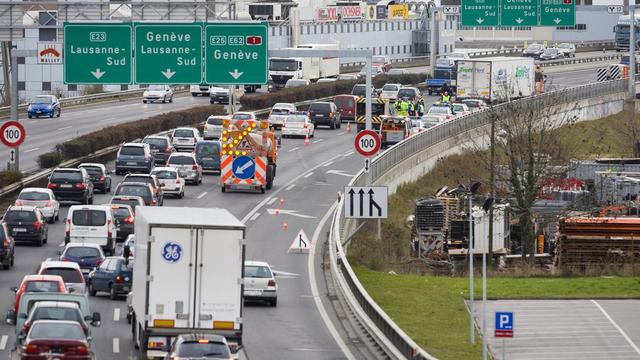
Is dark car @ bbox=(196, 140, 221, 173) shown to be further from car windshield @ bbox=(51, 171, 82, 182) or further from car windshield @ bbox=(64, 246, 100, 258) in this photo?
car windshield @ bbox=(64, 246, 100, 258)

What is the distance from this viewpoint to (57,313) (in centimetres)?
3061

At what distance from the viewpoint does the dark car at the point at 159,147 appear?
230ft

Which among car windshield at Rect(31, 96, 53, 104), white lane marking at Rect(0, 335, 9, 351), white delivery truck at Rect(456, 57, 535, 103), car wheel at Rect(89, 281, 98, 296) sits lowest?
white lane marking at Rect(0, 335, 9, 351)

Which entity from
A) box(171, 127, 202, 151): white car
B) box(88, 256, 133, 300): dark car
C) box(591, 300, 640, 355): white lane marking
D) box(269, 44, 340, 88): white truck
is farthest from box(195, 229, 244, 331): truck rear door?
box(269, 44, 340, 88): white truck

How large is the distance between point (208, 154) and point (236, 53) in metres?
20.1

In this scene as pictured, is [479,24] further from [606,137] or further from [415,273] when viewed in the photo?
[606,137]

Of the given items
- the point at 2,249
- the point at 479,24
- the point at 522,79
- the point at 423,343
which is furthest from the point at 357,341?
the point at 522,79

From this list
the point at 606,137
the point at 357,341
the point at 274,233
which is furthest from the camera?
the point at 606,137

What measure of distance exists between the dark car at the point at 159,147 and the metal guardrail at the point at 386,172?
10244mm

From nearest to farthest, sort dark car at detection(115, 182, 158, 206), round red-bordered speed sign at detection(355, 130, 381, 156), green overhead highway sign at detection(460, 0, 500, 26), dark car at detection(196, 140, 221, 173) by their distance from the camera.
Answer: round red-bordered speed sign at detection(355, 130, 381, 156), dark car at detection(115, 182, 158, 206), dark car at detection(196, 140, 221, 173), green overhead highway sign at detection(460, 0, 500, 26)

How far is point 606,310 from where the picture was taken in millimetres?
41312

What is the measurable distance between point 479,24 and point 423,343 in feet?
128

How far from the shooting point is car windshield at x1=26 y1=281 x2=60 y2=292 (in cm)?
3441

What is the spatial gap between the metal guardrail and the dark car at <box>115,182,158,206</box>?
6.83 m
